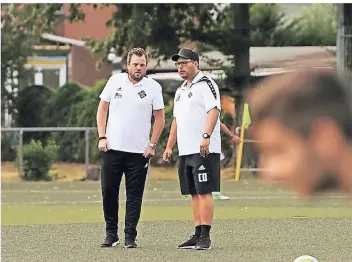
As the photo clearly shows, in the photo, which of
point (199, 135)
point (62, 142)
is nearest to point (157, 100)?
point (199, 135)

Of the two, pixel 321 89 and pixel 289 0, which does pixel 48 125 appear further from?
pixel 321 89

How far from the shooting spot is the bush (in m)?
26.6

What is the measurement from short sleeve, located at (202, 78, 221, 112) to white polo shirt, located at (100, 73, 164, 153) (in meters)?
0.58

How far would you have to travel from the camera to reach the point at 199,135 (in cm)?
1062

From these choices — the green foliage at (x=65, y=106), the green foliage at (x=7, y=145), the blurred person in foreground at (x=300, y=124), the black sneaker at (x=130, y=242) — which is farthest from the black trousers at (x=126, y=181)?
the green foliage at (x=65, y=106)

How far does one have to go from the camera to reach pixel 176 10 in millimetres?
28641

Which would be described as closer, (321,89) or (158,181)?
(321,89)

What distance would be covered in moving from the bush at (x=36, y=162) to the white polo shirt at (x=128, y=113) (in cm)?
1590

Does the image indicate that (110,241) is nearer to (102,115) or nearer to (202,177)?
(202,177)

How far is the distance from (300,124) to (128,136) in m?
7.76

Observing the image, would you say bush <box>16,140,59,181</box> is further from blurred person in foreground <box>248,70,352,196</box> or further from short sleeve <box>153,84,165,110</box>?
blurred person in foreground <box>248,70,352,196</box>

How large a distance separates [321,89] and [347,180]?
426 millimetres

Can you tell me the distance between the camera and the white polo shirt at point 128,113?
1082 cm

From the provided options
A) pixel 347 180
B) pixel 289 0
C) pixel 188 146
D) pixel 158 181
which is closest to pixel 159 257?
pixel 188 146
